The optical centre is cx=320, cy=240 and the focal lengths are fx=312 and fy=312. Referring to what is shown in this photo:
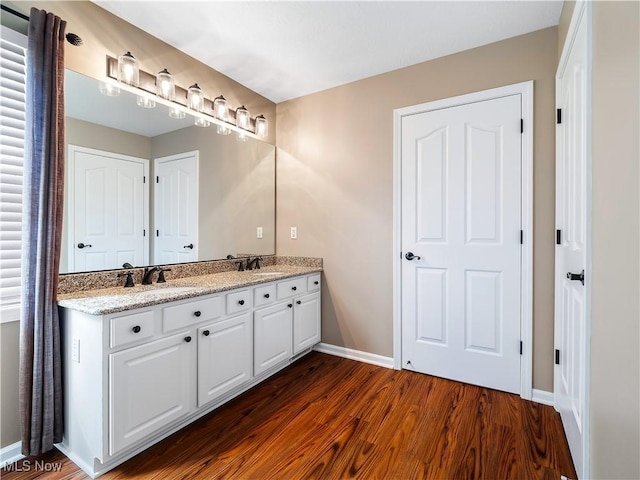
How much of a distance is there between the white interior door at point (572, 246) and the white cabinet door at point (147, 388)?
190 cm

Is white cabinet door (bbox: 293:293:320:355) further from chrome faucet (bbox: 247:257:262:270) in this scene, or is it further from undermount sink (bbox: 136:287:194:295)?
undermount sink (bbox: 136:287:194:295)

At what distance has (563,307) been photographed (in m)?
1.85

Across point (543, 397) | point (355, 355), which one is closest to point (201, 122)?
point (355, 355)

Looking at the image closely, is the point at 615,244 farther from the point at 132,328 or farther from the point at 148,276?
the point at 148,276

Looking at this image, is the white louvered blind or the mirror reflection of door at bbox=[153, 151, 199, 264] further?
the mirror reflection of door at bbox=[153, 151, 199, 264]

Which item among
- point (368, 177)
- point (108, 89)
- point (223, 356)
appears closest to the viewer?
point (108, 89)

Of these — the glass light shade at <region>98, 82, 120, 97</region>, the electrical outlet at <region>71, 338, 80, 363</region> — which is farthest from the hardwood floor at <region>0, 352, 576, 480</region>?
the glass light shade at <region>98, 82, 120, 97</region>

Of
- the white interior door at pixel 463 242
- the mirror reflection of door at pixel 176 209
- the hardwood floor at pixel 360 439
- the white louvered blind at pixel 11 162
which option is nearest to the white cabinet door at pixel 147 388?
the hardwood floor at pixel 360 439

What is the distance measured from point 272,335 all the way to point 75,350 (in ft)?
3.99

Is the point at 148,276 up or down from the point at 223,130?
down

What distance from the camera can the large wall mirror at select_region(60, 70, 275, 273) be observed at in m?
1.78

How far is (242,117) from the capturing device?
9.20 ft

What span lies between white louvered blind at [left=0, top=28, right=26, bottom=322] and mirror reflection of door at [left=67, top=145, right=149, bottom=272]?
8.3 inches

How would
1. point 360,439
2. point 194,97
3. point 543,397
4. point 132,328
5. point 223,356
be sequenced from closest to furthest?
point 132,328, point 360,439, point 223,356, point 543,397, point 194,97
